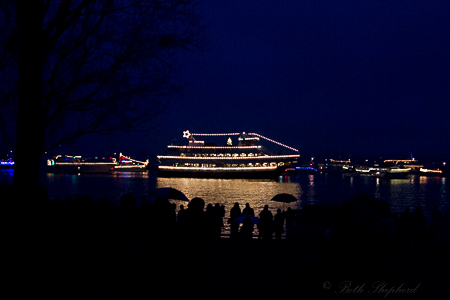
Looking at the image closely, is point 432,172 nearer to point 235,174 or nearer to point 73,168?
point 235,174

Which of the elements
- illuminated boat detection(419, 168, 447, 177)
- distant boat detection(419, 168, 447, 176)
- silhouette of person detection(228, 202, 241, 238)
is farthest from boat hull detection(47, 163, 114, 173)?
silhouette of person detection(228, 202, 241, 238)

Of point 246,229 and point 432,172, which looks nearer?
point 246,229

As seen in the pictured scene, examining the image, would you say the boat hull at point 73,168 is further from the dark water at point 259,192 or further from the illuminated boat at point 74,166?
the dark water at point 259,192

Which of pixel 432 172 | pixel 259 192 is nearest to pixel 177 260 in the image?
pixel 259 192

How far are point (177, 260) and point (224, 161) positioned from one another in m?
60.7

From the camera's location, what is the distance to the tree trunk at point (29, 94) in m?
4.27

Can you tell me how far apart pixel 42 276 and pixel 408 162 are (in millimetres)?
135256

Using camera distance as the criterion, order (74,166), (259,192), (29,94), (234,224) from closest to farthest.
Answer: (29,94) → (234,224) → (259,192) → (74,166)

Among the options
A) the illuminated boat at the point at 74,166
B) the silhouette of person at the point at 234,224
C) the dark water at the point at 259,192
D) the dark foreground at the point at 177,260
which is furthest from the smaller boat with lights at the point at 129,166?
the dark foreground at the point at 177,260

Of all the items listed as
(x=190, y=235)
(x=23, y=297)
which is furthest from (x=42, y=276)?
(x=190, y=235)

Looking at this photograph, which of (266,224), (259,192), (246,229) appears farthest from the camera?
(259,192)

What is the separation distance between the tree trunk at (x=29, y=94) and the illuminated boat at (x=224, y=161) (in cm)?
5857

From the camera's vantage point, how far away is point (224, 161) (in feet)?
211

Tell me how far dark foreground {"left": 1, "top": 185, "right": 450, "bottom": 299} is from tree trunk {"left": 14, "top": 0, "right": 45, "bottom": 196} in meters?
0.25
